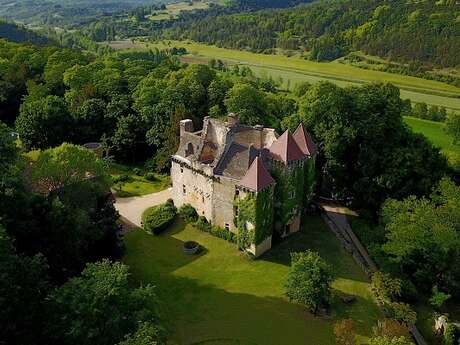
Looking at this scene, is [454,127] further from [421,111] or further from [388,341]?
[388,341]

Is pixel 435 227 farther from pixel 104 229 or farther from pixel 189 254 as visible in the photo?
pixel 104 229

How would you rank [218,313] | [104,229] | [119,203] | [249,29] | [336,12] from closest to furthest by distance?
[218,313]
[104,229]
[119,203]
[336,12]
[249,29]

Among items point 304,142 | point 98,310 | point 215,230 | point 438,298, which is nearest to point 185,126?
point 215,230

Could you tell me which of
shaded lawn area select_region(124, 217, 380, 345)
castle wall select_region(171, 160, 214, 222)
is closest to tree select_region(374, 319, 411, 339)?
shaded lawn area select_region(124, 217, 380, 345)

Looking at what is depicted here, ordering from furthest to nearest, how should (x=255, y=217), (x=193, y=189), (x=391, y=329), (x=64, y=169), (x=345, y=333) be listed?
(x=193, y=189) < (x=255, y=217) < (x=64, y=169) < (x=391, y=329) < (x=345, y=333)

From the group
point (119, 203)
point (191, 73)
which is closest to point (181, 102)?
point (191, 73)

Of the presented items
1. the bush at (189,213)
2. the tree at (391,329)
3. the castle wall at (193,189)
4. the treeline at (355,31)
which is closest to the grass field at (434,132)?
the treeline at (355,31)

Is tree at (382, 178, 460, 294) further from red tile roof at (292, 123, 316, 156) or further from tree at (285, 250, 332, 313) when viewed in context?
red tile roof at (292, 123, 316, 156)
